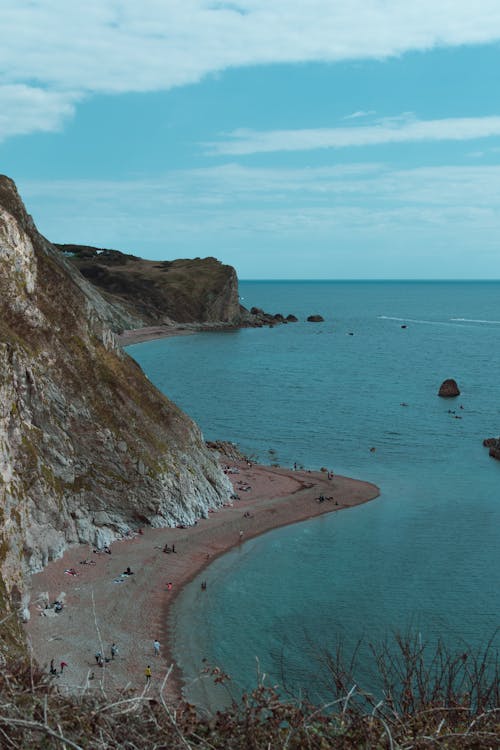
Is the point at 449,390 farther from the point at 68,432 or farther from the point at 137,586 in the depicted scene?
the point at 137,586

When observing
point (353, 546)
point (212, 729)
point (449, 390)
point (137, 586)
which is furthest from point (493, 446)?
point (212, 729)

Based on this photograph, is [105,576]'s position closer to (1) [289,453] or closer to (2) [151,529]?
(2) [151,529]

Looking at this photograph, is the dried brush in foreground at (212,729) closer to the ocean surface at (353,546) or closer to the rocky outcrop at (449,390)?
the ocean surface at (353,546)

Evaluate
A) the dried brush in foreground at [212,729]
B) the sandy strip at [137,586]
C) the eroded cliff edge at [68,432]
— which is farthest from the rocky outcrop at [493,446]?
the dried brush in foreground at [212,729]

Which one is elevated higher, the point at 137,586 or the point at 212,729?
the point at 212,729

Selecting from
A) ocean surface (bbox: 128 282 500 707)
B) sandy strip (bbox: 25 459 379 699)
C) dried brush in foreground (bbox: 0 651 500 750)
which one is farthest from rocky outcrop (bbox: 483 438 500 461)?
dried brush in foreground (bbox: 0 651 500 750)
